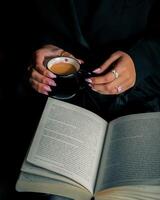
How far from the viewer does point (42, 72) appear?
40.1 inches

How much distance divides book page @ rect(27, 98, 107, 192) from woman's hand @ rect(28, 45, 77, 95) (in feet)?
0.22

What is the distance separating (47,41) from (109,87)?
32 cm

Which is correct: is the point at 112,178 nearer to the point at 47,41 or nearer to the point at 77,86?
the point at 77,86

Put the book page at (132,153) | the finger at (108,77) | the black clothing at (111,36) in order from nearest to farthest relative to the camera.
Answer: the book page at (132,153), the finger at (108,77), the black clothing at (111,36)

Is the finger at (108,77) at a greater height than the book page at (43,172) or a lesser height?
greater

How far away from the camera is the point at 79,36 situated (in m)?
1.11

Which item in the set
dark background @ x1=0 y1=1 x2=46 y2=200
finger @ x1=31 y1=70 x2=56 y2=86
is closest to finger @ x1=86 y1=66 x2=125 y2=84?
finger @ x1=31 y1=70 x2=56 y2=86

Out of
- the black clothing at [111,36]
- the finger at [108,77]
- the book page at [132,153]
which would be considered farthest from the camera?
the black clothing at [111,36]

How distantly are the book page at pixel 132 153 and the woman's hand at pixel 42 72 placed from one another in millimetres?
220

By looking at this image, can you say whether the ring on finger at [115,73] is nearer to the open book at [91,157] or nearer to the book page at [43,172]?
the open book at [91,157]

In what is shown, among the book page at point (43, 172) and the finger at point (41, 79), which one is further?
the finger at point (41, 79)

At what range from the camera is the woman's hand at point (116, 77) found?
0.98 metres

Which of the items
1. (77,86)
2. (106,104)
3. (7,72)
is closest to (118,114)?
(106,104)

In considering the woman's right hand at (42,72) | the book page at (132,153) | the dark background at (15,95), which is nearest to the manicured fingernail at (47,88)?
the woman's right hand at (42,72)
